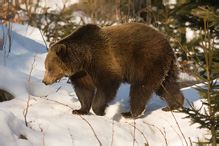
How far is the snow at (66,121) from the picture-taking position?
285 cm

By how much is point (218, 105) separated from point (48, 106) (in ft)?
8.01

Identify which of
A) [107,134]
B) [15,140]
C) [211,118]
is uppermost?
[211,118]

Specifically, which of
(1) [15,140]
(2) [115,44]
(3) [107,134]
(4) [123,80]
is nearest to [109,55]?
(2) [115,44]

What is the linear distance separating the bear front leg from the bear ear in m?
0.43

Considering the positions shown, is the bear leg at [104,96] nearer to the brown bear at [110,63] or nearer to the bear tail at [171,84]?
the brown bear at [110,63]

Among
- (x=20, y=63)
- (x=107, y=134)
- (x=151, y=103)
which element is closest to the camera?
(x=107, y=134)

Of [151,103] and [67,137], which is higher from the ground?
[67,137]

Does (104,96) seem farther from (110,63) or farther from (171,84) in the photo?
(171,84)

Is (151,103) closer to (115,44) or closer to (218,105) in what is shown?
(115,44)

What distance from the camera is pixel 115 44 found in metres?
4.32

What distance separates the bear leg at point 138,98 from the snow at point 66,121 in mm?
125

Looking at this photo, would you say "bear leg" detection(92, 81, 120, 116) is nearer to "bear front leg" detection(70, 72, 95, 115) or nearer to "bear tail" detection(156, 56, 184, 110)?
"bear front leg" detection(70, 72, 95, 115)

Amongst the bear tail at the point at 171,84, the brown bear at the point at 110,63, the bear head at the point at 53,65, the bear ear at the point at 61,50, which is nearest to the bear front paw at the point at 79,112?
the brown bear at the point at 110,63

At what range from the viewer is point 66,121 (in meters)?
3.44
